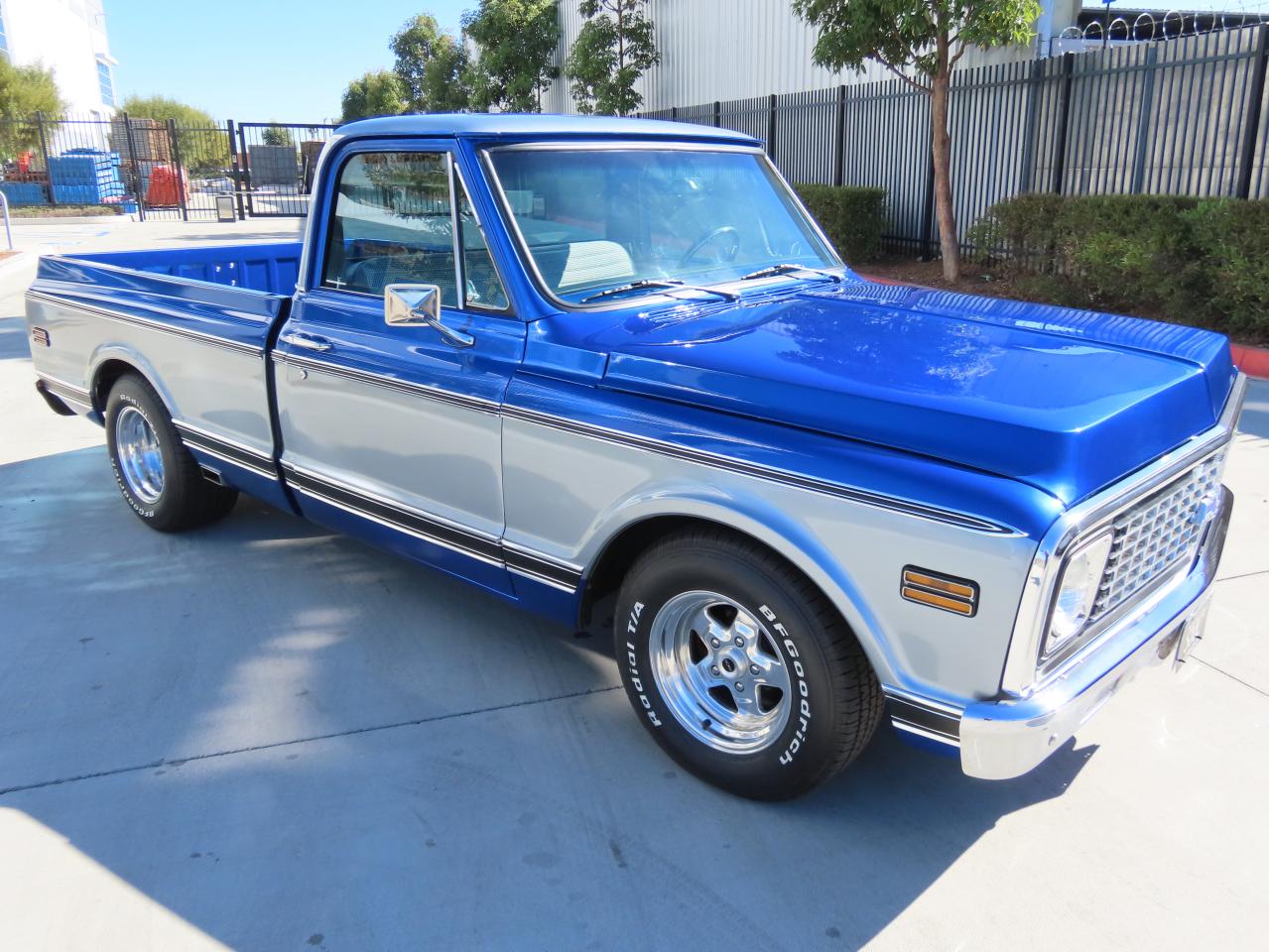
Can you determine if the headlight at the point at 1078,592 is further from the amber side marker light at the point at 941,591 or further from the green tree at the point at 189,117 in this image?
the green tree at the point at 189,117

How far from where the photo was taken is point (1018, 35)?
36.5 feet

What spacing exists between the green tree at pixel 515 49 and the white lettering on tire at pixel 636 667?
26627 mm

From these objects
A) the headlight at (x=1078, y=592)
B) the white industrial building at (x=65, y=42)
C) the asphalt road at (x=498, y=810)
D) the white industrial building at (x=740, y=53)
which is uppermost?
the white industrial building at (x=65, y=42)

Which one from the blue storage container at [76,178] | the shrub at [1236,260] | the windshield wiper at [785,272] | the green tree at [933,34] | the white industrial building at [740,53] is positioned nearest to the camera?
the windshield wiper at [785,272]

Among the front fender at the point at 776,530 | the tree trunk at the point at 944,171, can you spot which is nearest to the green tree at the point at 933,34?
the tree trunk at the point at 944,171

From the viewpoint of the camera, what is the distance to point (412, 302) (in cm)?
314

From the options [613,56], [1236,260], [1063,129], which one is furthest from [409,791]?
[613,56]

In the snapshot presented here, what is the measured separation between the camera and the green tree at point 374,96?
157ft

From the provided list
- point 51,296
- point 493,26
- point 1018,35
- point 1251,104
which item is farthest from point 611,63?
point 51,296

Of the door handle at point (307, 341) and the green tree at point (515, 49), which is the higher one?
the green tree at point (515, 49)

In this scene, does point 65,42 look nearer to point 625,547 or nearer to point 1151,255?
point 1151,255

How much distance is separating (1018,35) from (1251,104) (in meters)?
2.53

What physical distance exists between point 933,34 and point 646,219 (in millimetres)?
9572

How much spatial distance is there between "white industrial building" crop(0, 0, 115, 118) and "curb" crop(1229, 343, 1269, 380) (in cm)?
4435
